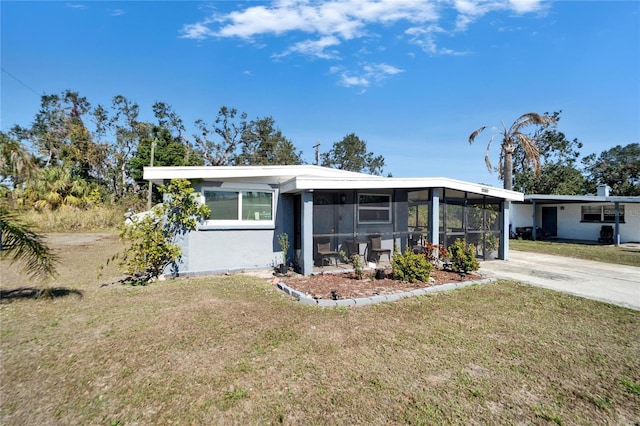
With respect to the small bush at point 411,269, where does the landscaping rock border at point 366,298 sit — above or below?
below

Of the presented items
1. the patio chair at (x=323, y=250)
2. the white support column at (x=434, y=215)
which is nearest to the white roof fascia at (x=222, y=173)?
the patio chair at (x=323, y=250)

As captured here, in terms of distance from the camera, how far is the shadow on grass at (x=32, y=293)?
5.87 m

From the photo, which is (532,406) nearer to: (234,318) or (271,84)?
(234,318)

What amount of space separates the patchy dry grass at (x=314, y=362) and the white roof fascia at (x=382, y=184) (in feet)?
9.74

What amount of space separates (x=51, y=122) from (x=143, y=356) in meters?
36.2

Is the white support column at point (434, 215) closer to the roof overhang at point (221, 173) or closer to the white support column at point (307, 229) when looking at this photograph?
the white support column at point (307, 229)

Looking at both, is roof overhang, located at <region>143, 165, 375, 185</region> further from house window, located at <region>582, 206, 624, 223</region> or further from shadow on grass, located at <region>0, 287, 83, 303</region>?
house window, located at <region>582, 206, 624, 223</region>

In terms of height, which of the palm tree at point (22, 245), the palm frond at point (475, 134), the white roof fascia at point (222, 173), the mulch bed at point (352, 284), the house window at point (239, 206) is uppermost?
the palm frond at point (475, 134)

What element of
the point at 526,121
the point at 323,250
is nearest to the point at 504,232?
the point at 323,250

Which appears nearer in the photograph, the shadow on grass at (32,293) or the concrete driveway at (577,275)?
the shadow on grass at (32,293)

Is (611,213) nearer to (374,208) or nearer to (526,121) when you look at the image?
(526,121)

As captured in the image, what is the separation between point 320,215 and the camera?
8.70 m

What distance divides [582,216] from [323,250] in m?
18.9

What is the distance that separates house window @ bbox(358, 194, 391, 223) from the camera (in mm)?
9383
